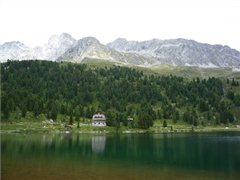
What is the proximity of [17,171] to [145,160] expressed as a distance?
2630 centimetres

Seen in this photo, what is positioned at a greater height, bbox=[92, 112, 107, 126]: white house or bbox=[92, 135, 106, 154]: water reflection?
bbox=[92, 112, 107, 126]: white house

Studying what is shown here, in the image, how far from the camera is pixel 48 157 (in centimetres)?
6750

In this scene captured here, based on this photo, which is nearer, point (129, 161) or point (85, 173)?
point (85, 173)

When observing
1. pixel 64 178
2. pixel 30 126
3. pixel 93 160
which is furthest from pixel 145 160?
pixel 30 126

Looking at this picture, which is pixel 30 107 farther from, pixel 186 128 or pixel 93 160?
pixel 93 160

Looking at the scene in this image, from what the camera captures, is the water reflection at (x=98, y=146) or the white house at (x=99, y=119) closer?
the water reflection at (x=98, y=146)

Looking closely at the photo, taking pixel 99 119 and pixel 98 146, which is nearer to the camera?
pixel 98 146

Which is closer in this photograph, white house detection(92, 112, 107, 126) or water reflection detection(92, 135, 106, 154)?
water reflection detection(92, 135, 106, 154)

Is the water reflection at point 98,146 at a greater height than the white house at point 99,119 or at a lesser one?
lesser

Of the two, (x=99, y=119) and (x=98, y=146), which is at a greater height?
(x=99, y=119)

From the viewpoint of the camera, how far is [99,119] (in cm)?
18600

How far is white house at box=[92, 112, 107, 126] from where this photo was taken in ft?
598

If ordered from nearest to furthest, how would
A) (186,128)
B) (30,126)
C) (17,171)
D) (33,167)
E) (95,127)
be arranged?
1. (17,171)
2. (33,167)
3. (30,126)
4. (95,127)
5. (186,128)

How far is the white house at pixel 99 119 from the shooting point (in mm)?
182375
